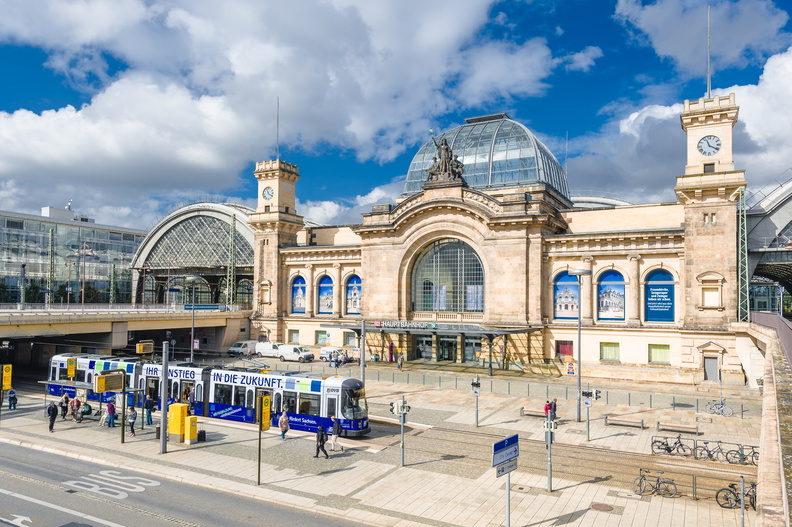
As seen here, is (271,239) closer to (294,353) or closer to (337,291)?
(337,291)

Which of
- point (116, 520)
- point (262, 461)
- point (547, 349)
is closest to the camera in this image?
point (116, 520)

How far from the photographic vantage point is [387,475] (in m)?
22.3

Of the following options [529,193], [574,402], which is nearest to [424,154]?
[529,193]

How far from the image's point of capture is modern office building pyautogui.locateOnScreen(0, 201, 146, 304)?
96.1m

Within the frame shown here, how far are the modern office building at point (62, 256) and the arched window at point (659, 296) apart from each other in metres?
77.1

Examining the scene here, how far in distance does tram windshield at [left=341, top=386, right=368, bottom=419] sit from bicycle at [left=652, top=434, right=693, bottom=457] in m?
13.4

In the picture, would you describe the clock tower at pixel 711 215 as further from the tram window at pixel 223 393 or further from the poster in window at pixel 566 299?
the tram window at pixel 223 393

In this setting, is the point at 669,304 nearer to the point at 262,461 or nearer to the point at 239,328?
the point at 262,461

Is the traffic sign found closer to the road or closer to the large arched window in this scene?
the road

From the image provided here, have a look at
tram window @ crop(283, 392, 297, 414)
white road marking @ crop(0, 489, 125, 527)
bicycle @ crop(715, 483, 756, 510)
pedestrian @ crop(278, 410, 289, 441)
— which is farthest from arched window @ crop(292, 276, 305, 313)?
bicycle @ crop(715, 483, 756, 510)

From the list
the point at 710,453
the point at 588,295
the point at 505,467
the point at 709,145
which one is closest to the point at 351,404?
the point at 505,467

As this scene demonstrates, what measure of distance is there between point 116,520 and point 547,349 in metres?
38.9

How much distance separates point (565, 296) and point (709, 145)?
16.3 m

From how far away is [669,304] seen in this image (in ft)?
152
